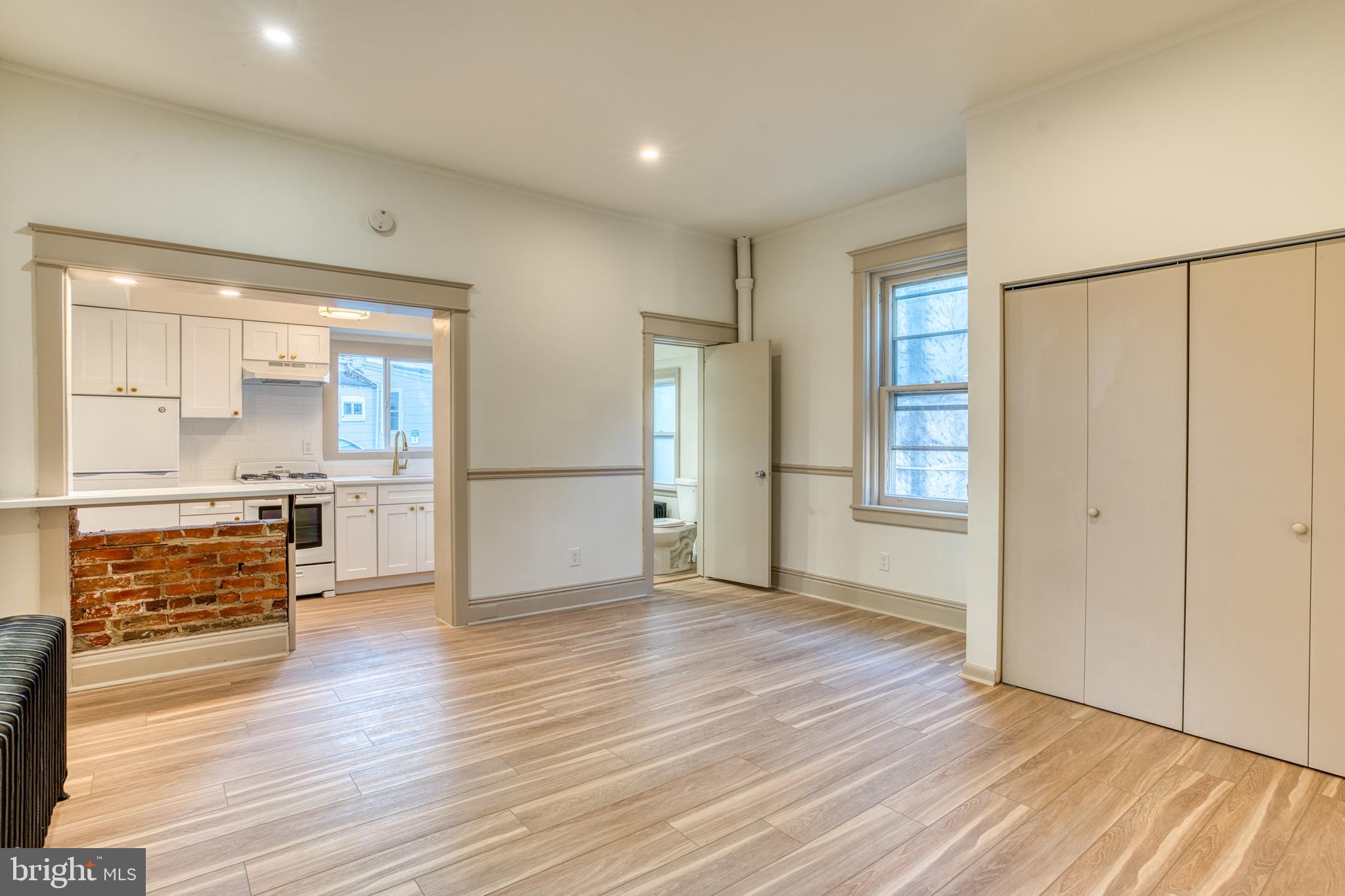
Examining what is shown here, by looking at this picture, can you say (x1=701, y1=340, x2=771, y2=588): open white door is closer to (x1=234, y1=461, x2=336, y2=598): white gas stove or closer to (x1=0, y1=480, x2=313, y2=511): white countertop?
(x1=234, y1=461, x2=336, y2=598): white gas stove

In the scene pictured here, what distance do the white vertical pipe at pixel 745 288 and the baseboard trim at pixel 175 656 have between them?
Answer: 12.6 ft

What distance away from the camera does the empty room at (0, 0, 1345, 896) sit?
6.81ft

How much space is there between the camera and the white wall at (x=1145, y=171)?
2422 millimetres

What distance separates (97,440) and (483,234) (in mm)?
3075

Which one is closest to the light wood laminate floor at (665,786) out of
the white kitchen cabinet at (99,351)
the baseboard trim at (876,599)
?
the baseboard trim at (876,599)

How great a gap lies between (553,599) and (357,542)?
1.79 metres

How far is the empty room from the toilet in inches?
32.1

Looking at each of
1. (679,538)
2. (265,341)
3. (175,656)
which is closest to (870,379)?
(679,538)

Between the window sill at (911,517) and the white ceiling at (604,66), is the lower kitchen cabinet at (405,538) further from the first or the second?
the window sill at (911,517)

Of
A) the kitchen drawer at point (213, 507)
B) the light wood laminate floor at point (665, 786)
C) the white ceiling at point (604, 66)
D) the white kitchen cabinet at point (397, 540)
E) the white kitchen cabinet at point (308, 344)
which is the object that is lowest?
the light wood laminate floor at point (665, 786)

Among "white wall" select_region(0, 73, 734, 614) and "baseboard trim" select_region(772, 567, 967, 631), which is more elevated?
"white wall" select_region(0, 73, 734, 614)

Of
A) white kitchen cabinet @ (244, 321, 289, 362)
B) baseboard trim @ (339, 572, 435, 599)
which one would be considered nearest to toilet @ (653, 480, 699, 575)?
baseboard trim @ (339, 572, 435, 599)

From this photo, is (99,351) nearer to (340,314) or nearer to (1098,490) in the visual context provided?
(340,314)

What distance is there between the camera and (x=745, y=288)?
554cm
